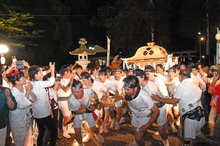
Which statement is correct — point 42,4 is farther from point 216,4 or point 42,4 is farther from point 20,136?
point 20,136

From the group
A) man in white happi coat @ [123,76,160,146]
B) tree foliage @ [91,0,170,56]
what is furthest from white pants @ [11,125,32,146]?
tree foliage @ [91,0,170,56]

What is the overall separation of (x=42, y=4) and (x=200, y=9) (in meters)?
19.9

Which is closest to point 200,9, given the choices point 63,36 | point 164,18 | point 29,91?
point 164,18

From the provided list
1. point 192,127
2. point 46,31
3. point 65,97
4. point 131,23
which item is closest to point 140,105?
point 192,127

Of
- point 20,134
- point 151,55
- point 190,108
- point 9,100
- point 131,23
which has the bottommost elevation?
point 20,134

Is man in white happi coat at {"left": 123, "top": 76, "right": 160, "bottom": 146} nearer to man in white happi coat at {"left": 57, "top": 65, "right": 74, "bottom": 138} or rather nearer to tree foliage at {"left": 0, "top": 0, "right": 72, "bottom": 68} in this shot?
man in white happi coat at {"left": 57, "top": 65, "right": 74, "bottom": 138}

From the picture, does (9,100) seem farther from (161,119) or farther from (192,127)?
(192,127)

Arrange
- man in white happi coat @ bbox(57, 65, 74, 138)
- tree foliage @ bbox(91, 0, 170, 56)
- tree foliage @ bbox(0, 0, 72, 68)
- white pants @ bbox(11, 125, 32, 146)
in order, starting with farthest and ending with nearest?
tree foliage @ bbox(0, 0, 72, 68) → tree foliage @ bbox(91, 0, 170, 56) → man in white happi coat @ bbox(57, 65, 74, 138) → white pants @ bbox(11, 125, 32, 146)

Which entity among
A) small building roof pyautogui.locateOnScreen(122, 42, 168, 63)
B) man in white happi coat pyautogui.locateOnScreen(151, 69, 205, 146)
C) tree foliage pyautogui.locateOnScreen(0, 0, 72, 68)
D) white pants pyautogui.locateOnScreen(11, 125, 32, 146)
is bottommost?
white pants pyautogui.locateOnScreen(11, 125, 32, 146)

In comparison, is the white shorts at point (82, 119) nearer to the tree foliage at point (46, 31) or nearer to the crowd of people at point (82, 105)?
the crowd of people at point (82, 105)

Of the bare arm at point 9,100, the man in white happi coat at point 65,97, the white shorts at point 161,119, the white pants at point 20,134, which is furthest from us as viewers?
the man in white happi coat at point 65,97

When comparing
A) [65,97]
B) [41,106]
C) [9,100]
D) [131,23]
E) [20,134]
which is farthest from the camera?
[131,23]

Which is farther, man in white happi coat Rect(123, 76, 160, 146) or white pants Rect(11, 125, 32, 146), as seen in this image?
white pants Rect(11, 125, 32, 146)

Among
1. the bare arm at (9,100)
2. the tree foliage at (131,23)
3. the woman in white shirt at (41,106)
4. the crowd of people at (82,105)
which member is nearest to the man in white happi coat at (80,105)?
the crowd of people at (82,105)
